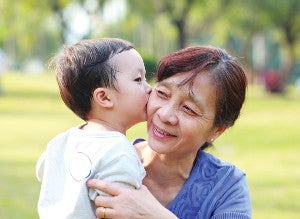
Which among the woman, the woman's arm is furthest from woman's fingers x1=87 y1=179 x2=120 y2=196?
the woman

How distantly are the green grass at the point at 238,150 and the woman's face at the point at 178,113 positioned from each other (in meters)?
0.78

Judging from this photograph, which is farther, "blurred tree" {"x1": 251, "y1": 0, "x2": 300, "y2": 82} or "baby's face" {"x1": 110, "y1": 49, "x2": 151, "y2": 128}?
"blurred tree" {"x1": 251, "y1": 0, "x2": 300, "y2": 82}

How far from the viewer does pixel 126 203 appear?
305 cm

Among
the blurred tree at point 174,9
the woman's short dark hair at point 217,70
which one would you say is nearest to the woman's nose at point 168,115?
the woman's short dark hair at point 217,70

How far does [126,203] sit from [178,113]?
0.47 meters

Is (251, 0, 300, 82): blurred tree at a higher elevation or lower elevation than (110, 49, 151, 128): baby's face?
lower

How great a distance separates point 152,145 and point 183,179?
1.12ft

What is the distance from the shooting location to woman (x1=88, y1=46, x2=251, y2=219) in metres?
3.28

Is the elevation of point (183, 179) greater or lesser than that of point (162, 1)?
greater

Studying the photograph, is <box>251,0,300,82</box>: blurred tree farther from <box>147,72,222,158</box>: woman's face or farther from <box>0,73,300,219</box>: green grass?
<box>147,72,222,158</box>: woman's face

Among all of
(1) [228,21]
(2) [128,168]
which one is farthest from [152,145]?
(1) [228,21]

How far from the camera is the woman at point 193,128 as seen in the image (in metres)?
3.28

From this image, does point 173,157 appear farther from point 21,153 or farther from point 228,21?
point 228,21

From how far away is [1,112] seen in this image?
21906 mm
